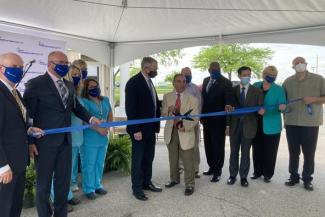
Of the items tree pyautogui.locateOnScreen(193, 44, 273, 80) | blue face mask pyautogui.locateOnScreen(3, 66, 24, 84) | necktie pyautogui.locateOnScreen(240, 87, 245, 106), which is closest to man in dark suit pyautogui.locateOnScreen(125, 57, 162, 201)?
necktie pyautogui.locateOnScreen(240, 87, 245, 106)

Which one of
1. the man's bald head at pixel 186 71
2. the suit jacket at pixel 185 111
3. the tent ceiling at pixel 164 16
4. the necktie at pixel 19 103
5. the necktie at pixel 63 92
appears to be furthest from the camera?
the man's bald head at pixel 186 71

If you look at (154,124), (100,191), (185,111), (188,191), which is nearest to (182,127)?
(185,111)

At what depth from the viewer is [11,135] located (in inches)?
84.9

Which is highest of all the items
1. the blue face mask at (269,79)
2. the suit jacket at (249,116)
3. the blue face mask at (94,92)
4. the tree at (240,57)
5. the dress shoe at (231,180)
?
the tree at (240,57)

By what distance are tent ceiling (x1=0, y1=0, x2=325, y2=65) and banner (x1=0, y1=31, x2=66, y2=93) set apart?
0.68 feet

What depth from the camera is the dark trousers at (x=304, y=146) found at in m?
3.96

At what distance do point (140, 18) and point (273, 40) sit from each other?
2163mm

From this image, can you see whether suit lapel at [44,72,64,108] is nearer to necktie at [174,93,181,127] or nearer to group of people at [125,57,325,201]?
group of people at [125,57,325,201]

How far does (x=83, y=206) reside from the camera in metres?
3.49

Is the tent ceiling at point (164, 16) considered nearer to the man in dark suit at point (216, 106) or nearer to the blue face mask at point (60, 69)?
the man in dark suit at point (216, 106)

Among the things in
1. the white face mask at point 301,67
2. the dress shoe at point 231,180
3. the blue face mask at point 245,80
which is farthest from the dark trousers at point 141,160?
the white face mask at point 301,67

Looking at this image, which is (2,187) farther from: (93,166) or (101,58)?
(101,58)

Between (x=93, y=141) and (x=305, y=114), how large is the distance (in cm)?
269

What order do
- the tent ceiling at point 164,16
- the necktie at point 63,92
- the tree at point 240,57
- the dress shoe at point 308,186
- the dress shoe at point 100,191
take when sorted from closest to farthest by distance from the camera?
the necktie at point 63,92 < the tent ceiling at point 164,16 < the dress shoe at point 100,191 < the dress shoe at point 308,186 < the tree at point 240,57
